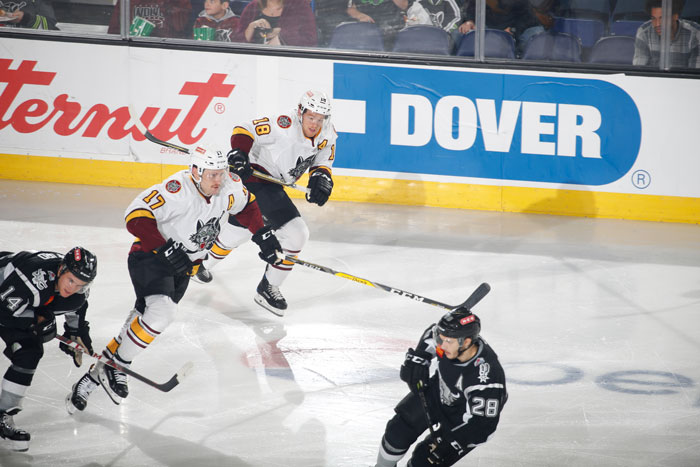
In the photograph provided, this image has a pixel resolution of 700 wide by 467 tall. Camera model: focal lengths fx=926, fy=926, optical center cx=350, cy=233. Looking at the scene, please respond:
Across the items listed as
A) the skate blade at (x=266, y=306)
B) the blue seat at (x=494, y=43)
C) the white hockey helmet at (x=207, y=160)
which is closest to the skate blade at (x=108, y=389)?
the white hockey helmet at (x=207, y=160)

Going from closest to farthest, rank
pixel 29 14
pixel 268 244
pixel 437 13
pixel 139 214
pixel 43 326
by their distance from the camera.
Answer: pixel 43 326, pixel 139 214, pixel 268 244, pixel 437 13, pixel 29 14

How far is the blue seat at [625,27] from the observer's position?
7.14m

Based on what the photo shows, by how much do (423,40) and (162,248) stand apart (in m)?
3.86

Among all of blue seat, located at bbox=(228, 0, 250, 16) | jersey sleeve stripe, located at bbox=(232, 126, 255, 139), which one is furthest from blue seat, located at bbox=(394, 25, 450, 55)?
jersey sleeve stripe, located at bbox=(232, 126, 255, 139)

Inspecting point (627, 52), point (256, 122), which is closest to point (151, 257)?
point (256, 122)

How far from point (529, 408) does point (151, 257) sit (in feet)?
6.26

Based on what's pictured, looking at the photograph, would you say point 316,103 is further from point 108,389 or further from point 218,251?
point 108,389

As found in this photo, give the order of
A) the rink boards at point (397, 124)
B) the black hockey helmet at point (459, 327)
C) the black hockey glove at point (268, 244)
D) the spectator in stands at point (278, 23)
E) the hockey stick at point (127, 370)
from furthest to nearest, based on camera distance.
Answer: the spectator in stands at point (278, 23)
the rink boards at point (397, 124)
the black hockey glove at point (268, 244)
the hockey stick at point (127, 370)
the black hockey helmet at point (459, 327)

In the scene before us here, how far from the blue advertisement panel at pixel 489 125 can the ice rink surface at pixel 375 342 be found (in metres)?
0.39

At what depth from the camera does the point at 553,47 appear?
7.30 meters

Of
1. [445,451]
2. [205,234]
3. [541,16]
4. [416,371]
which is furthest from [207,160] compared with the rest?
[541,16]

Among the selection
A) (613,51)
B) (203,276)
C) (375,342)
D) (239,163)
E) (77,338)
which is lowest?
(375,342)

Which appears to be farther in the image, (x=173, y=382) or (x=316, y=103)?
(x=316, y=103)

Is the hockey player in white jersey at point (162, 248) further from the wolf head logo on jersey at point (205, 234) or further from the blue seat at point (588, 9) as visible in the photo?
the blue seat at point (588, 9)
